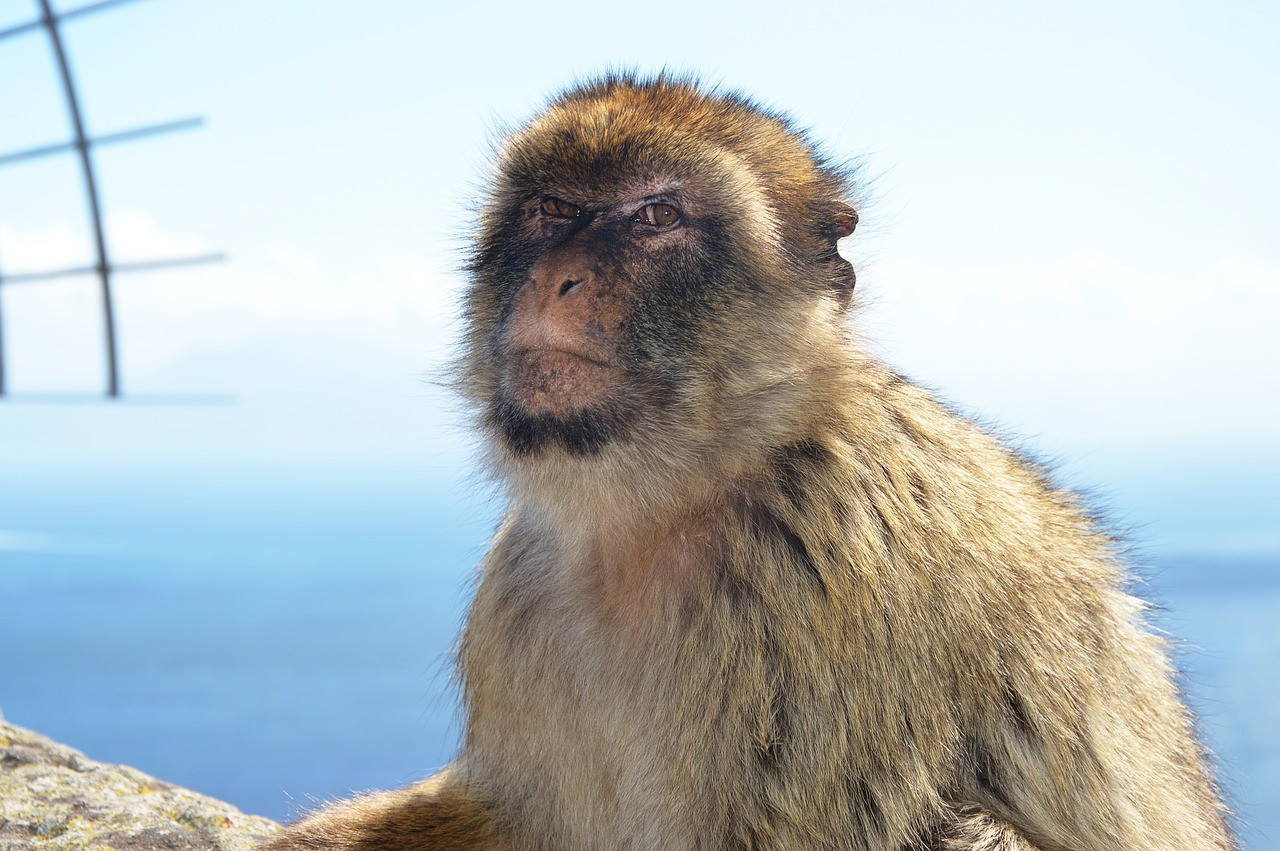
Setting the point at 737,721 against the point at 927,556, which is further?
the point at 927,556

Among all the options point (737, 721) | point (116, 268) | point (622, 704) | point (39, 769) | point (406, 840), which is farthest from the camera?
point (116, 268)

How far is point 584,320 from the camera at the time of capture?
2.26 metres

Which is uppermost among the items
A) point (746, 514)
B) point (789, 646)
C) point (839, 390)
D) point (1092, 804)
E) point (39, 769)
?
point (839, 390)

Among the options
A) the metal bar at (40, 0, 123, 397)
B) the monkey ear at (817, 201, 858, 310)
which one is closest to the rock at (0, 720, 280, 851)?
the metal bar at (40, 0, 123, 397)

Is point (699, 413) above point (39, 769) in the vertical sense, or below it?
above

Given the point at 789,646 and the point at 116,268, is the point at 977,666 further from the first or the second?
the point at 116,268

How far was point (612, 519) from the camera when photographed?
→ 96.5 inches

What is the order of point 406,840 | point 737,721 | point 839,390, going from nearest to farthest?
point 737,721 < point 839,390 < point 406,840

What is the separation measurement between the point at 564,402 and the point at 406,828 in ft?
3.86

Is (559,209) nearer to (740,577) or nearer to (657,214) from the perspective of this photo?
(657,214)

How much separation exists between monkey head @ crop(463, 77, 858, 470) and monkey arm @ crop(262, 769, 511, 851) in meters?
0.93

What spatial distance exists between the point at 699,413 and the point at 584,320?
0.99 feet

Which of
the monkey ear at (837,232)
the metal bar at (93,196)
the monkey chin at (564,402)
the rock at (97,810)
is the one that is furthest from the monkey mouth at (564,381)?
the metal bar at (93,196)

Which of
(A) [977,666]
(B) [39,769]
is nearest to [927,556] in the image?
(A) [977,666]
